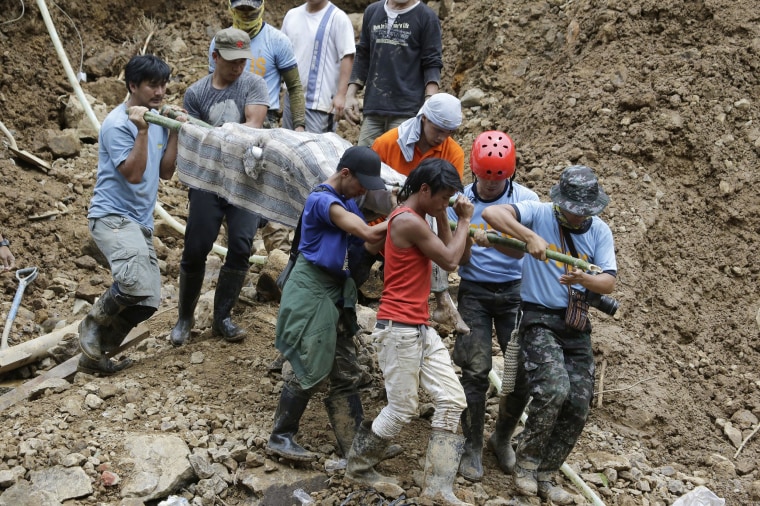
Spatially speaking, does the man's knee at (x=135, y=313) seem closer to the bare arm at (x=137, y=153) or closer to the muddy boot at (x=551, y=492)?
the bare arm at (x=137, y=153)

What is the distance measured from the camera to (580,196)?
492cm

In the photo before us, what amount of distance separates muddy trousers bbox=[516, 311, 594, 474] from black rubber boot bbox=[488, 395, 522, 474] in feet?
1.32

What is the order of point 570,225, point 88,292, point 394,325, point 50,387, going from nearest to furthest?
point 394,325, point 570,225, point 50,387, point 88,292

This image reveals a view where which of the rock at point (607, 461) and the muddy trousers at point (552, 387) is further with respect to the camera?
the rock at point (607, 461)

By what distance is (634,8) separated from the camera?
29.5ft

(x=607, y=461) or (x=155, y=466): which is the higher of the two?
(x=607, y=461)

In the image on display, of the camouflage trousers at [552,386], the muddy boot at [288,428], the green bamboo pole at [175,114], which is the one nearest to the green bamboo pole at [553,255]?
the camouflage trousers at [552,386]

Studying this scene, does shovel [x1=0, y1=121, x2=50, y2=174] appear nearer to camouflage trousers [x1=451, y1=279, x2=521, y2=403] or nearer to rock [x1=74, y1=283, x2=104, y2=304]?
rock [x1=74, y1=283, x2=104, y2=304]

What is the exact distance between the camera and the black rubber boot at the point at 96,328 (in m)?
6.09

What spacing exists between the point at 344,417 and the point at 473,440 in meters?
0.83

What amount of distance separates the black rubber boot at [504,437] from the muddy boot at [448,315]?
638 millimetres

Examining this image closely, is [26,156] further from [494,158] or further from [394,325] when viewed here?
[394,325]

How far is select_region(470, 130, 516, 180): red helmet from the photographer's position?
518cm

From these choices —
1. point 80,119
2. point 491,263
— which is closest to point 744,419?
point 491,263
